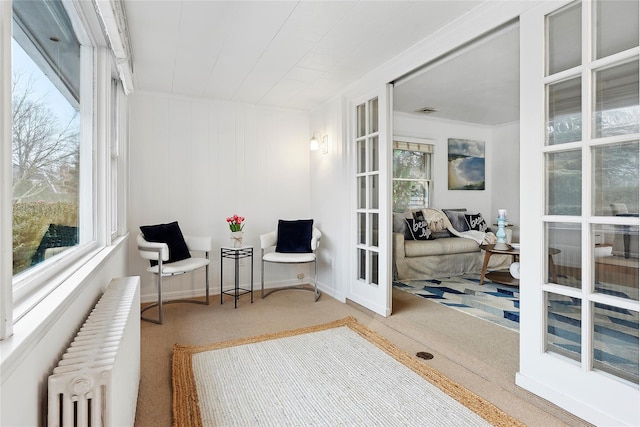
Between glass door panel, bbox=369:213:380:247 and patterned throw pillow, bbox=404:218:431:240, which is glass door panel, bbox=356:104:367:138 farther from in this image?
patterned throw pillow, bbox=404:218:431:240

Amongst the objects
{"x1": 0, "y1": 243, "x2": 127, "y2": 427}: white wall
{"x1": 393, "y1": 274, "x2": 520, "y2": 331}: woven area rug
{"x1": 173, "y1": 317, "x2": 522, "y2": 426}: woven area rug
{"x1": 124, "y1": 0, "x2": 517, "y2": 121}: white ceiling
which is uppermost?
{"x1": 124, "y1": 0, "x2": 517, "y2": 121}: white ceiling

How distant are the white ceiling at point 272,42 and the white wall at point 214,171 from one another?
0.35 metres

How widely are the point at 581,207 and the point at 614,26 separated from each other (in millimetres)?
838

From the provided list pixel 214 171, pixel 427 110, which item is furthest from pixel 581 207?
pixel 427 110

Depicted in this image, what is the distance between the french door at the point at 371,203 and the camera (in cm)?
321

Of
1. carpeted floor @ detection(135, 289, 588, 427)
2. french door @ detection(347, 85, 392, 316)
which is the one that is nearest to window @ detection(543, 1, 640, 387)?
carpeted floor @ detection(135, 289, 588, 427)

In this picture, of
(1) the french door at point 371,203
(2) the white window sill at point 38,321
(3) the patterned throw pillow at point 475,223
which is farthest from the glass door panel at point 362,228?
(3) the patterned throw pillow at point 475,223

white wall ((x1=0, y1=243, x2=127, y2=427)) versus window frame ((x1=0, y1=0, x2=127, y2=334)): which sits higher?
window frame ((x1=0, y1=0, x2=127, y2=334))

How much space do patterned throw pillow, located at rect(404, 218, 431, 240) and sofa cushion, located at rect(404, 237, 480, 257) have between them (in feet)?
0.36

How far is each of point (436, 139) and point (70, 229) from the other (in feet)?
17.4

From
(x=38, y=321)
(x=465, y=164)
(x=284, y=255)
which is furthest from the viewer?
(x=465, y=164)

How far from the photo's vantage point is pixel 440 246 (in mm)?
4727

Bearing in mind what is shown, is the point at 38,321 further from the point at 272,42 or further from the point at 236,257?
the point at 236,257

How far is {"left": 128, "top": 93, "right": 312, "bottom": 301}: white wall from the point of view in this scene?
3.77 meters
